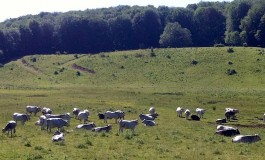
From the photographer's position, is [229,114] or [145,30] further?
[145,30]

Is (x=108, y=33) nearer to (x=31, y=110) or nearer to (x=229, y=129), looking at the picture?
(x=31, y=110)

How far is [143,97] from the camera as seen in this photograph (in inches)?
3253

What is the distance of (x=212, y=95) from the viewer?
84062 millimetres

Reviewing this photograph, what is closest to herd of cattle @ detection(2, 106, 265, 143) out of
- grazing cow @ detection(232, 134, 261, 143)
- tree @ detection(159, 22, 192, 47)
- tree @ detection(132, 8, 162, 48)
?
grazing cow @ detection(232, 134, 261, 143)

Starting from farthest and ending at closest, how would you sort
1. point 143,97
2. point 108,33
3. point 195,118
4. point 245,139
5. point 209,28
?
point 108,33
point 209,28
point 143,97
point 195,118
point 245,139

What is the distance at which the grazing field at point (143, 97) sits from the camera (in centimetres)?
3303

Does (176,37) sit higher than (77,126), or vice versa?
(176,37)

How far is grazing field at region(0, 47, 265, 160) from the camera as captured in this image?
108ft

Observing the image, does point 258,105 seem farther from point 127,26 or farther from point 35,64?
point 127,26

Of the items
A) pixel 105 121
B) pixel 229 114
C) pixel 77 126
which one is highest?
pixel 77 126

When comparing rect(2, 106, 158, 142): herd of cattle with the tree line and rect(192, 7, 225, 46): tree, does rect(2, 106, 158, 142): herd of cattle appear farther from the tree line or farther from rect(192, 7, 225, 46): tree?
rect(192, 7, 225, 46): tree

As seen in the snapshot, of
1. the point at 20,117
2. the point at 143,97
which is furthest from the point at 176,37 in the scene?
the point at 20,117

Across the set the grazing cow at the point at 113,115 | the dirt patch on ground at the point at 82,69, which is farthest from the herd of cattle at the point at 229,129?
the dirt patch on ground at the point at 82,69

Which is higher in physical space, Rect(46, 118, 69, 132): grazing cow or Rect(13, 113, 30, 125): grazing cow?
Rect(46, 118, 69, 132): grazing cow
